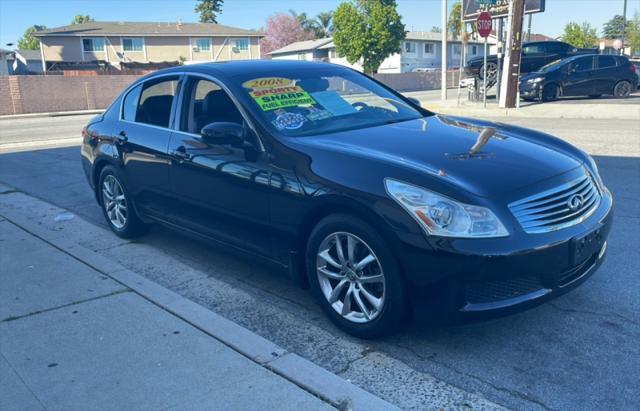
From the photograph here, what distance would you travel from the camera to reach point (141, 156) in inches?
213

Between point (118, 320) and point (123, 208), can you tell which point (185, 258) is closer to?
point (123, 208)

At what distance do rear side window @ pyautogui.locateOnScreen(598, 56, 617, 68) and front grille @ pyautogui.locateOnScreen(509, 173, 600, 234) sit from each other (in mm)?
19675

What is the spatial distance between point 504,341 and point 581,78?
1974 cm

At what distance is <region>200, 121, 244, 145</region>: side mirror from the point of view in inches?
165

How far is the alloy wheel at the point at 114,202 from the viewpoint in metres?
6.03

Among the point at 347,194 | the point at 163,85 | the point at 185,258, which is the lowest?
the point at 185,258

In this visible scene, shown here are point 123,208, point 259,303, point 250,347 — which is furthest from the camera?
point 123,208

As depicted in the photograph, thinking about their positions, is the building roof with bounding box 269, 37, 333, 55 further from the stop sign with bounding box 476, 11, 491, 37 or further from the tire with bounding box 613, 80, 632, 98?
the stop sign with bounding box 476, 11, 491, 37

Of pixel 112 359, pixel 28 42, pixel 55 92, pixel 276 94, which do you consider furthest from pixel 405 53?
pixel 28 42

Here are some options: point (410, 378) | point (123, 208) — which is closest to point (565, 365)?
point (410, 378)

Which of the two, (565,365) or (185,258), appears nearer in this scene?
(565,365)

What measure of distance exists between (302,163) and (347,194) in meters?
0.48

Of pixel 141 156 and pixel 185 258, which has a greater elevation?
pixel 141 156

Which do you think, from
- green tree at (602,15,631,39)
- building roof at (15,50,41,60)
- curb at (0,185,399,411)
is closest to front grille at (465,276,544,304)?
curb at (0,185,399,411)
